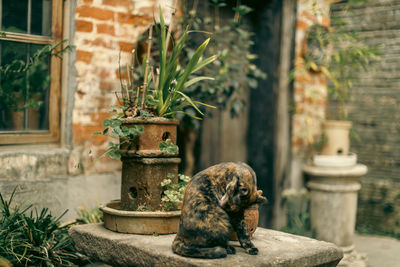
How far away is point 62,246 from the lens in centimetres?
268

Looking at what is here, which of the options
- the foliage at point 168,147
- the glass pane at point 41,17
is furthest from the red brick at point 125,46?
the foliage at point 168,147

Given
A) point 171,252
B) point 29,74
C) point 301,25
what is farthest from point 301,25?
point 171,252

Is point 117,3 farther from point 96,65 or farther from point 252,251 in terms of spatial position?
point 252,251

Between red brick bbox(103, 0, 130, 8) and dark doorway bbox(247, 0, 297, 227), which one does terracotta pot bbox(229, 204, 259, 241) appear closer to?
red brick bbox(103, 0, 130, 8)

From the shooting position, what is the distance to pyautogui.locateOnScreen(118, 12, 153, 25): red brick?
10.9 feet

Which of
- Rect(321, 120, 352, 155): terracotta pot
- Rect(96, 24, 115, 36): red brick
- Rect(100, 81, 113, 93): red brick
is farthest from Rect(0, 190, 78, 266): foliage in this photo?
Rect(321, 120, 352, 155): terracotta pot

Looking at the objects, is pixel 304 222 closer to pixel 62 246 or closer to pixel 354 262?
pixel 354 262

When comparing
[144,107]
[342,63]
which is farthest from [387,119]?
[144,107]

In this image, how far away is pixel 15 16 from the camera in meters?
3.01

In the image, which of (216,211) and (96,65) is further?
(96,65)

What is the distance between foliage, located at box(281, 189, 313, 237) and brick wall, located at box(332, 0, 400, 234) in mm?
1569

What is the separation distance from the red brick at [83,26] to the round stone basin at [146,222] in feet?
4.44

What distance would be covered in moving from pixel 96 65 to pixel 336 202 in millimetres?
2479

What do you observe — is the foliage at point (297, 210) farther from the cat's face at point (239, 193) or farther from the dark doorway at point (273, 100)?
the cat's face at point (239, 193)
